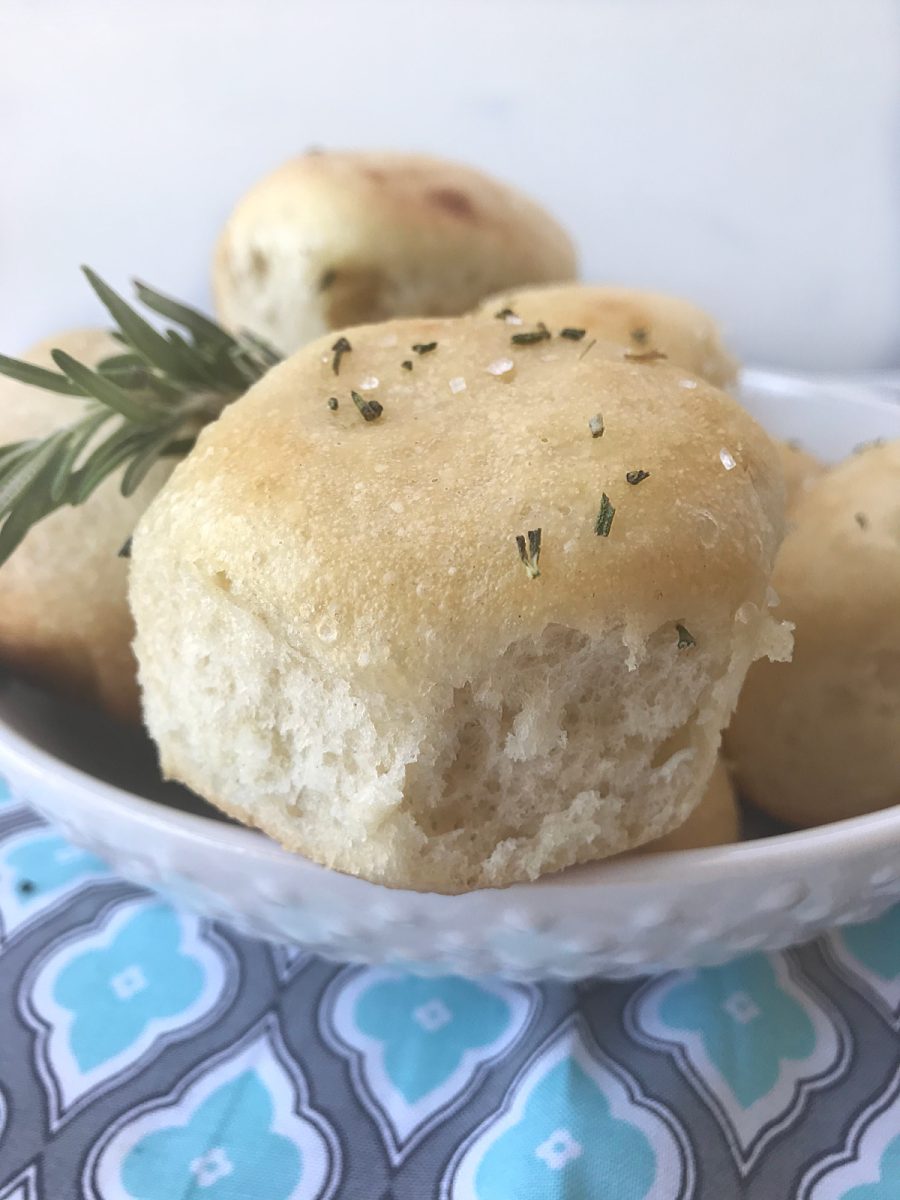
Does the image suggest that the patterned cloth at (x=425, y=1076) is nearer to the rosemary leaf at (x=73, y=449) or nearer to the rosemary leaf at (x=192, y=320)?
the rosemary leaf at (x=73, y=449)

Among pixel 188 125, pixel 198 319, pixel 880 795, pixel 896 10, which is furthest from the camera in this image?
pixel 188 125

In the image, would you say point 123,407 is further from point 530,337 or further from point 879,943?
point 879,943

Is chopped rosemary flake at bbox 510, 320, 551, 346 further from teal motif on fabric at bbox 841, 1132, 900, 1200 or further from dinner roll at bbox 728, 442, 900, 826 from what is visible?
teal motif on fabric at bbox 841, 1132, 900, 1200

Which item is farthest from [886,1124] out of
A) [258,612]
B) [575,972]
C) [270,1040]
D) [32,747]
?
[32,747]

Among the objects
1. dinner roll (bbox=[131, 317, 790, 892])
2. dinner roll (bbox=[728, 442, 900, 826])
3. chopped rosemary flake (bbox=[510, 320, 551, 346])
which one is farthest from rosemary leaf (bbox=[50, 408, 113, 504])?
dinner roll (bbox=[728, 442, 900, 826])

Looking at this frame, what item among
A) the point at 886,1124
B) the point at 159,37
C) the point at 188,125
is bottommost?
the point at 886,1124

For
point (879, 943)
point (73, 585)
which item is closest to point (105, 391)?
point (73, 585)

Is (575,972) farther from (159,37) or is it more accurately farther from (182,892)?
(159,37)

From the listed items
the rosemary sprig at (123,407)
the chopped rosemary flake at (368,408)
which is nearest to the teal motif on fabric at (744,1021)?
the chopped rosemary flake at (368,408)
